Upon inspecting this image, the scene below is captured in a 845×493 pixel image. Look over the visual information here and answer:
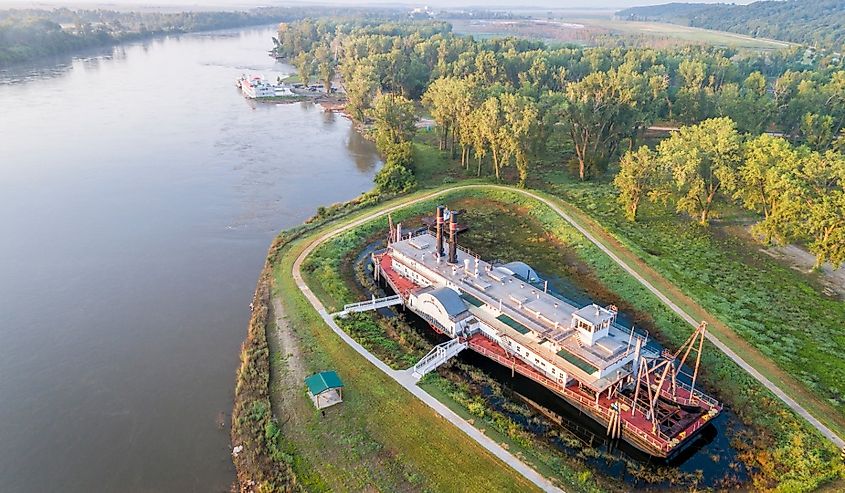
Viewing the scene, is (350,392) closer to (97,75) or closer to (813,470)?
(813,470)

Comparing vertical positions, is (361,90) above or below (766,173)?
above


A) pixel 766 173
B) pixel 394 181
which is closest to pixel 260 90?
pixel 394 181

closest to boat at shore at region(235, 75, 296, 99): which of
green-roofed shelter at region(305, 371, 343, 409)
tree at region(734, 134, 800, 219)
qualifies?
tree at region(734, 134, 800, 219)

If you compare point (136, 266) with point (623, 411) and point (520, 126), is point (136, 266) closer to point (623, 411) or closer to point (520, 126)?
point (623, 411)

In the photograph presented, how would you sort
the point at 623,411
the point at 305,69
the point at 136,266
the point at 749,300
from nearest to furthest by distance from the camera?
1. the point at 623,411
2. the point at 749,300
3. the point at 136,266
4. the point at 305,69

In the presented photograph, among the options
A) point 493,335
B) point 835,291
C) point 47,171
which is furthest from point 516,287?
point 47,171

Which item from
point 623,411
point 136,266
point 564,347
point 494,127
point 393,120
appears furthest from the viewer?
point 393,120
